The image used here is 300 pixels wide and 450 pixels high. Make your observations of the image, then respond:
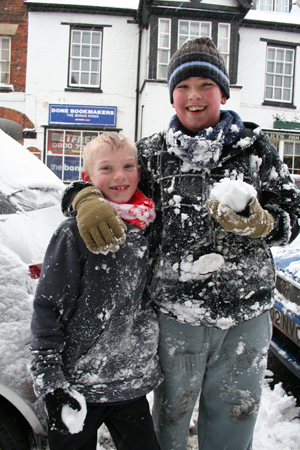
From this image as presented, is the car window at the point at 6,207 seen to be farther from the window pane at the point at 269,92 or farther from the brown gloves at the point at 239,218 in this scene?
the window pane at the point at 269,92

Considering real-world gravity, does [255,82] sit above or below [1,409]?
above

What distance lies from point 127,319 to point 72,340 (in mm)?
230

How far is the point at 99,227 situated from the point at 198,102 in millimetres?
708

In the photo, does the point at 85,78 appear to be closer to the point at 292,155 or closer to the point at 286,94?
the point at 286,94

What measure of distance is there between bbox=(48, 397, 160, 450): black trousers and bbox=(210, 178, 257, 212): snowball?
892 mm

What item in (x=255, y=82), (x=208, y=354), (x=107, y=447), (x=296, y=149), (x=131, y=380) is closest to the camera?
(x=131, y=380)

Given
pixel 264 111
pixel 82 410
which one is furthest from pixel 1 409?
pixel 264 111

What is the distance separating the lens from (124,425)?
132 cm

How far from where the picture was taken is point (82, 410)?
1191mm

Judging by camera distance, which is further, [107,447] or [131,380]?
[107,447]

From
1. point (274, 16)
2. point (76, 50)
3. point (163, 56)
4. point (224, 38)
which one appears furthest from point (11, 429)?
point (274, 16)

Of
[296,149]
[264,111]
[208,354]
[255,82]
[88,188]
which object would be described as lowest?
[208,354]

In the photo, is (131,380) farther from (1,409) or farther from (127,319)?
(1,409)

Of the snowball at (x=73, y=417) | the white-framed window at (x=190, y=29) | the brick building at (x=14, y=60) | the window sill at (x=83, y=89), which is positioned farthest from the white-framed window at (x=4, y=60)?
the snowball at (x=73, y=417)
